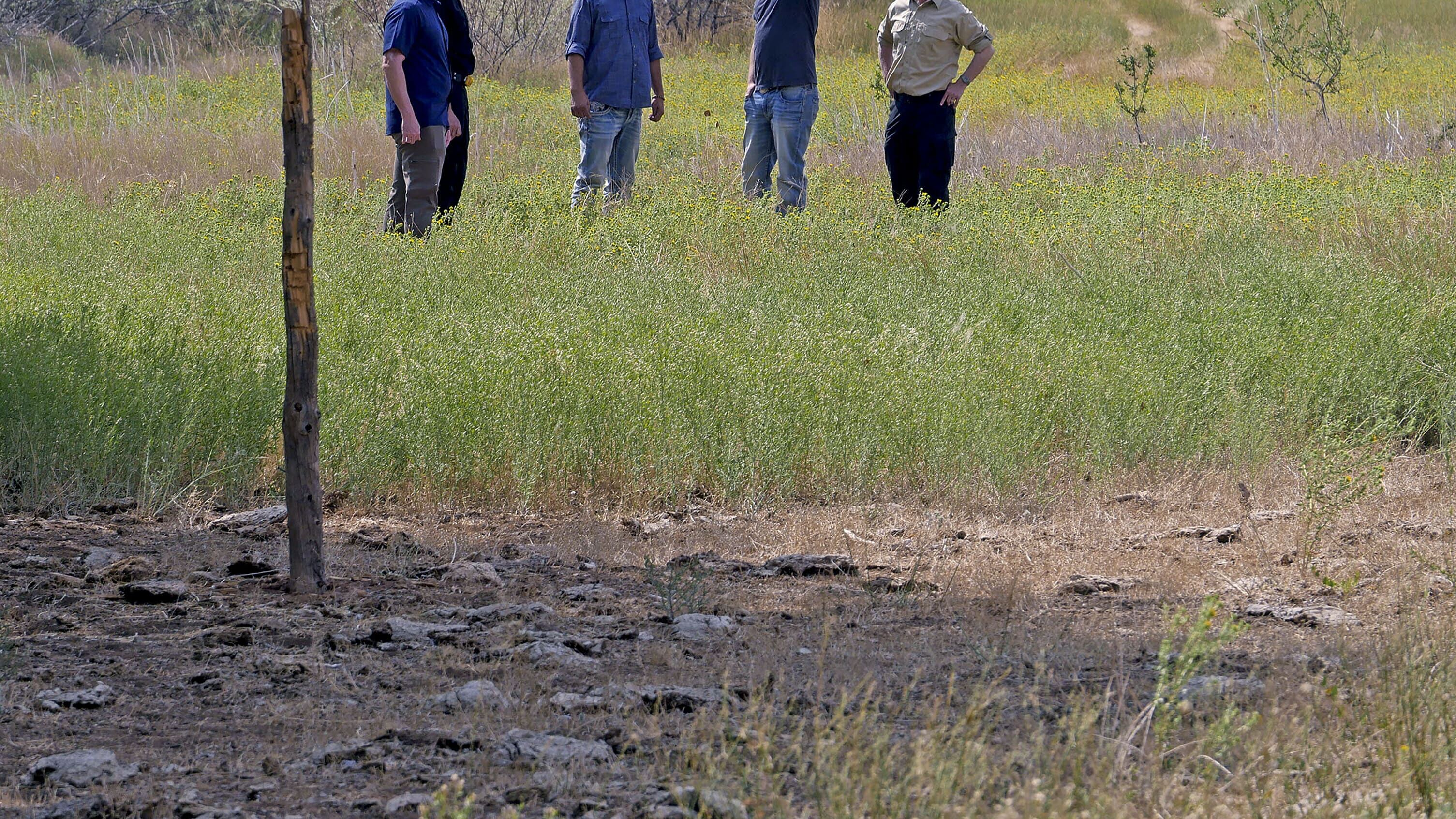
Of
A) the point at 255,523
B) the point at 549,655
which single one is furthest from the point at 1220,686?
the point at 255,523

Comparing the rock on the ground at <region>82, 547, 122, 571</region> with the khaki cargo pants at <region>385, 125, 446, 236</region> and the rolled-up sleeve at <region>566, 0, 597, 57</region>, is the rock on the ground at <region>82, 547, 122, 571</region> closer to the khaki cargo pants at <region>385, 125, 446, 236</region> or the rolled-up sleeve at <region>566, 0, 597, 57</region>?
the khaki cargo pants at <region>385, 125, 446, 236</region>

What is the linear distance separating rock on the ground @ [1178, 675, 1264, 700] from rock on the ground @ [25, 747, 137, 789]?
1.83 meters

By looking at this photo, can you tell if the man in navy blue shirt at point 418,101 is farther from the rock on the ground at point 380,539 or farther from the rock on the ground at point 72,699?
the rock on the ground at point 72,699

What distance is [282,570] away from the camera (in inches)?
136

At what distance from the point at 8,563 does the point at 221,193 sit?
279 inches

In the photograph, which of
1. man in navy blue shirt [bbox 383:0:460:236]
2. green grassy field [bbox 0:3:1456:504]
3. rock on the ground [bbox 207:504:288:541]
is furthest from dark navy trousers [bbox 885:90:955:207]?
rock on the ground [bbox 207:504:288:541]

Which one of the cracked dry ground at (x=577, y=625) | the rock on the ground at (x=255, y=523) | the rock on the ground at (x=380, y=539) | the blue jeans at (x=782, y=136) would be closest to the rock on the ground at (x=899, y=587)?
the cracked dry ground at (x=577, y=625)

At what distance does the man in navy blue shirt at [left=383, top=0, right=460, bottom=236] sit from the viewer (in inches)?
274

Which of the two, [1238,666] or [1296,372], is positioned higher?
[1296,372]

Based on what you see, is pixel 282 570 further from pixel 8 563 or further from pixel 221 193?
pixel 221 193

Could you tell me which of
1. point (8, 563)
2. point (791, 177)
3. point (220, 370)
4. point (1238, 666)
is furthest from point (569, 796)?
point (791, 177)

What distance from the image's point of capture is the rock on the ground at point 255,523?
3.91m

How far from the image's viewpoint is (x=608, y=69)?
7816mm

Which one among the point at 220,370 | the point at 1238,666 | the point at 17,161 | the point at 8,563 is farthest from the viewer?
the point at 17,161
